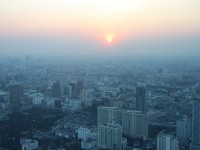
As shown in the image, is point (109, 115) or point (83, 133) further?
point (109, 115)

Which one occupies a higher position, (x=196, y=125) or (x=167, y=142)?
(x=196, y=125)

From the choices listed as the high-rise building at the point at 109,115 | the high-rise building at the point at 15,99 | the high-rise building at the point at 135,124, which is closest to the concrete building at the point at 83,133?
the high-rise building at the point at 109,115

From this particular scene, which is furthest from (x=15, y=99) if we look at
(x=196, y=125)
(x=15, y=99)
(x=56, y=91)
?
(x=196, y=125)

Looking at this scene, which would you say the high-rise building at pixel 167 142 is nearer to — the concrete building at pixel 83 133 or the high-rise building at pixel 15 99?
the concrete building at pixel 83 133

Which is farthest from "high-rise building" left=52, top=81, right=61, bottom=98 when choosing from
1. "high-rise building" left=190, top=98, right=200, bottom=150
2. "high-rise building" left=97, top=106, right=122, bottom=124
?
"high-rise building" left=190, top=98, right=200, bottom=150

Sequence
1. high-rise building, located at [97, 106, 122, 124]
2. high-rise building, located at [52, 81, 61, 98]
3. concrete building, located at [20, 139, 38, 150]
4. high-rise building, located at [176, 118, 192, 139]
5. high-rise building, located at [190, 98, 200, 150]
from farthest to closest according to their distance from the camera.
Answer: high-rise building, located at [52, 81, 61, 98] < high-rise building, located at [97, 106, 122, 124] < high-rise building, located at [176, 118, 192, 139] < concrete building, located at [20, 139, 38, 150] < high-rise building, located at [190, 98, 200, 150]

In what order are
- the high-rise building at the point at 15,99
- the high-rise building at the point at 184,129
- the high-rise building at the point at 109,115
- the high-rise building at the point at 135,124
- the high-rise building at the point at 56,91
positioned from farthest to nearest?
the high-rise building at the point at 56,91 < the high-rise building at the point at 15,99 < the high-rise building at the point at 109,115 < the high-rise building at the point at 135,124 < the high-rise building at the point at 184,129

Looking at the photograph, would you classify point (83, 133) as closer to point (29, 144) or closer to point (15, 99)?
point (29, 144)

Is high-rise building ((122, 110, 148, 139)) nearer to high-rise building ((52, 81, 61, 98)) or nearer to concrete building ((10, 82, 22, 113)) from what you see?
concrete building ((10, 82, 22, 113))
